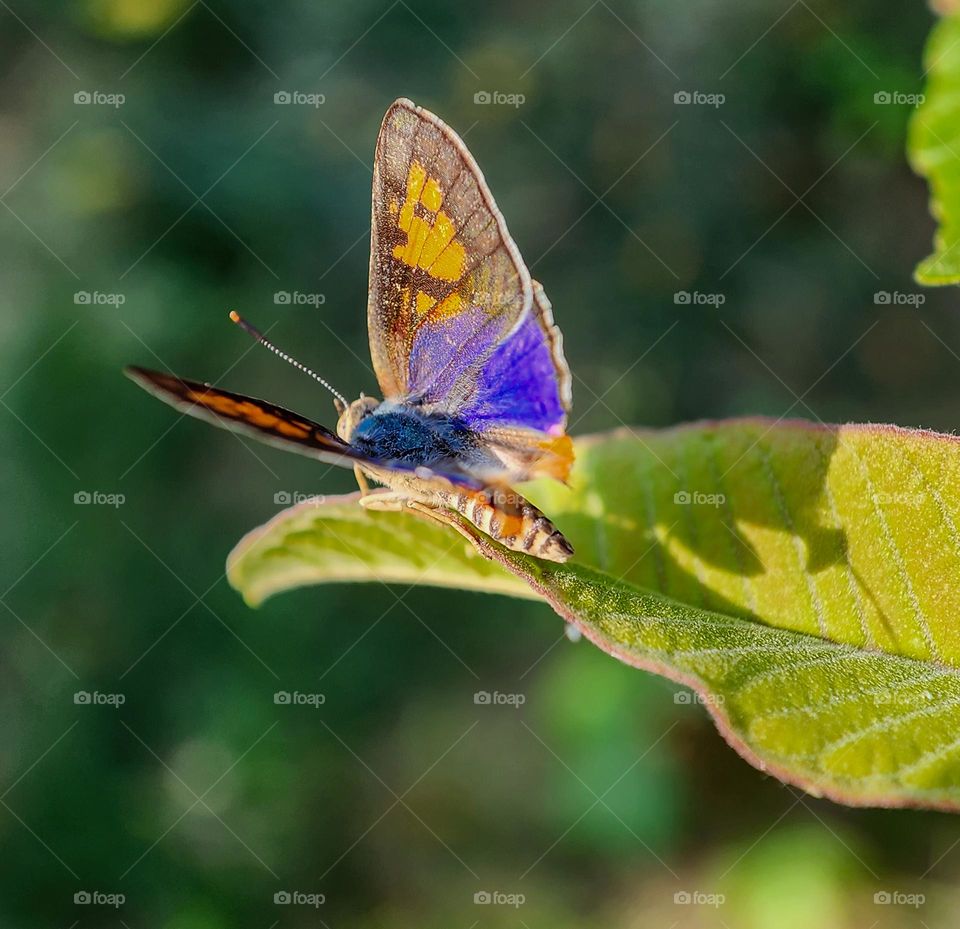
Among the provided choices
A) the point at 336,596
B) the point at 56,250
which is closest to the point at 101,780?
the point at 336,596

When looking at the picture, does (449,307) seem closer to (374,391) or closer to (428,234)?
(428,234)

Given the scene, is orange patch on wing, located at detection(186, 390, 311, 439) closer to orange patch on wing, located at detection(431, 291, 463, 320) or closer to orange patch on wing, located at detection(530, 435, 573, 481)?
orange patch on wing, located at detection(530, 435, 573, 481)

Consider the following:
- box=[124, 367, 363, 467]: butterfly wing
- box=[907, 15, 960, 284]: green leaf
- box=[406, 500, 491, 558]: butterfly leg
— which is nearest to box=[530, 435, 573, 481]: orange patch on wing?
box=[406, 500, 491, 558]: butterfly leg

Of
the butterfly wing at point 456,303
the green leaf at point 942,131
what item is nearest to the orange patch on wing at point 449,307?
the butterfly wing at point 456,303

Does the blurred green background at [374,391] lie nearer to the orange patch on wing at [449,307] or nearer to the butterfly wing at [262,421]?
the orange patch on wing at [449,307]

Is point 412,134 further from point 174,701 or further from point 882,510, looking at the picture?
point 174,701

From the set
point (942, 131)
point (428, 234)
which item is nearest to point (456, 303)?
point (428, 234)
